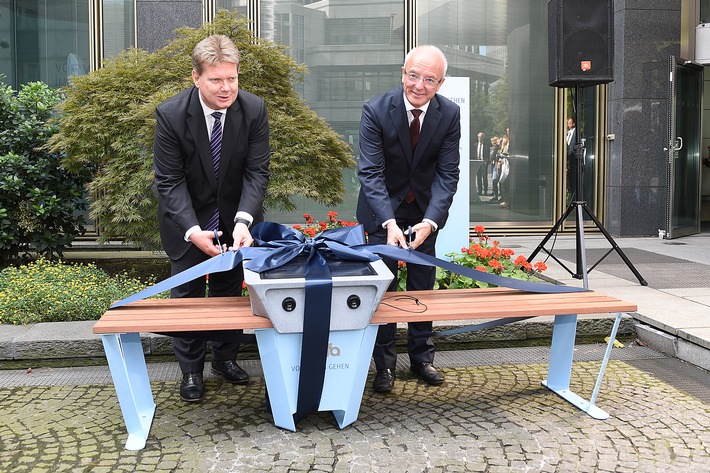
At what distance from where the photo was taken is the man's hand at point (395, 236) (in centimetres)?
454

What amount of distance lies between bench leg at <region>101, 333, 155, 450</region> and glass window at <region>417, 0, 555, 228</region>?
29.6 feet

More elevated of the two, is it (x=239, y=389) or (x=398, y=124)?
(x=398, y=124)

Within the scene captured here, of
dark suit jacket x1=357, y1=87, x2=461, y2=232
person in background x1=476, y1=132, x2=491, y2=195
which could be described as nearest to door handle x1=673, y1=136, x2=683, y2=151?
person in background x1=476, y1=132, x2=491, y2=195

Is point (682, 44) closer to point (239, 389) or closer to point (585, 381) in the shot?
point (585, 381)

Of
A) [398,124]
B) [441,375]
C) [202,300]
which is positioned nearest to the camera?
[202,300]

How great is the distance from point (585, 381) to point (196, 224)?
105 inches

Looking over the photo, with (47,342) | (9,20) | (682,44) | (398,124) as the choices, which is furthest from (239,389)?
(682,44)

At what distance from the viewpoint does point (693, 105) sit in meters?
12.9

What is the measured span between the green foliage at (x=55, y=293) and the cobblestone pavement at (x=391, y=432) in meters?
1.21

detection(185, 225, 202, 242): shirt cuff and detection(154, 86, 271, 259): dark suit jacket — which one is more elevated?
detection(154, 86, 271, 259): dark suit jacket

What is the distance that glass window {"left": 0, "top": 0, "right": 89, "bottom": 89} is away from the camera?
11.5 meters

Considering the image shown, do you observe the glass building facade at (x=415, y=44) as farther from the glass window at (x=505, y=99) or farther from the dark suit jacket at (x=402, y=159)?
the dark suit jacket at (x=402, y=159)

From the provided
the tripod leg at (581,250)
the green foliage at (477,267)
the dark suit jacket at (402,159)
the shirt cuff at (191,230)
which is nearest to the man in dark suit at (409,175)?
the dark suit jacket at (402,159)

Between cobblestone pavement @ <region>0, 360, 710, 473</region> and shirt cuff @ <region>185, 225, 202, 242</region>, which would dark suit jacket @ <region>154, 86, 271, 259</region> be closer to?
shirt cuff @ <region>185, 225, 202, 242</region>
